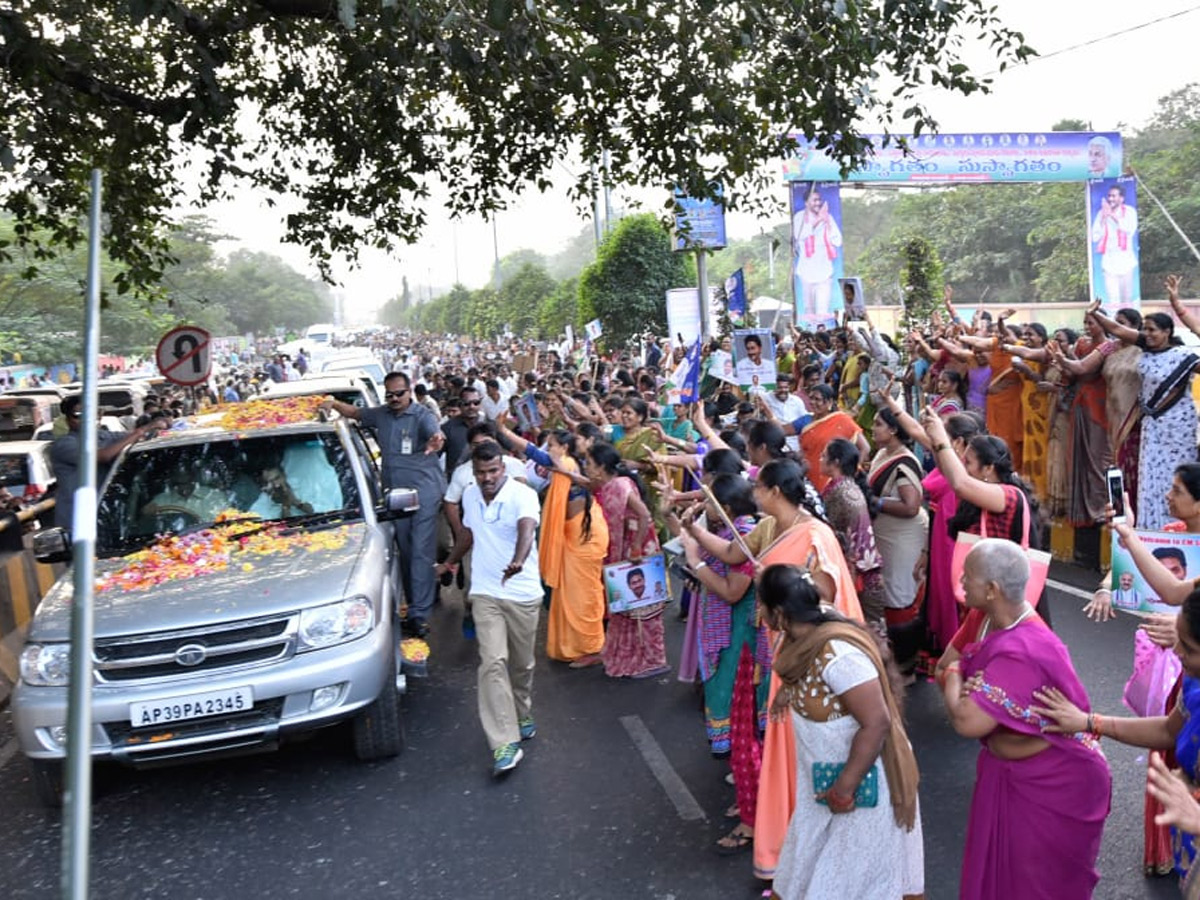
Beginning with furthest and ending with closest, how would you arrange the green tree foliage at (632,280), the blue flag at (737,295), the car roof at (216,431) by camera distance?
the green tree foliage at (632,280), the blue flag at (737,295), the car roof at (216,431)

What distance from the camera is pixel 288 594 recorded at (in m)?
4.96

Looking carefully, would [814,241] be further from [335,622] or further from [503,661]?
[335,622]

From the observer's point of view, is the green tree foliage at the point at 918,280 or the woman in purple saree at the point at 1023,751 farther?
the green tree foliage at the point at 918,280

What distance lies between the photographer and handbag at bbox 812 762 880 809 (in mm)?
3221

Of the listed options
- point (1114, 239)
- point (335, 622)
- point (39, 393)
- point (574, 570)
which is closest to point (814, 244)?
point (1114, 239)

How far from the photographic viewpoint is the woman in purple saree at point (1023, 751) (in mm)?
3104

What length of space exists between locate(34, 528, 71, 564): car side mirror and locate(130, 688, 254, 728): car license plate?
51.9 inches

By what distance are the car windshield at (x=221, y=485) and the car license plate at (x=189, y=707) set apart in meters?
1.27

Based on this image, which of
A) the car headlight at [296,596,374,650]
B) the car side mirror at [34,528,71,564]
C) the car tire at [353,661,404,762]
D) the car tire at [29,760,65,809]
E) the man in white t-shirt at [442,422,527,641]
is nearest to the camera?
the car headlight at [296,596,374,650]

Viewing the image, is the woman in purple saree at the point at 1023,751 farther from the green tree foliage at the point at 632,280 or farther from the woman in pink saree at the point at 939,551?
the green tree foliage at the point at 632,280

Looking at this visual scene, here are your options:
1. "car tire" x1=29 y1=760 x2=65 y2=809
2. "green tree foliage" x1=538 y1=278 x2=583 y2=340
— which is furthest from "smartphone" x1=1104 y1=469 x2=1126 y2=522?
"green tree foliage" x1=538 y1=278 x2=583 y2=340

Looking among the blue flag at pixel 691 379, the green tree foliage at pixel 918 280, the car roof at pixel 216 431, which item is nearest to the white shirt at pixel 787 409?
the blue flag at pixel 691 379

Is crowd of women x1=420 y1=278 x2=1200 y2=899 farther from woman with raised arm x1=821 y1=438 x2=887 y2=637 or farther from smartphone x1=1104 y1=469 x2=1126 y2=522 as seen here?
smartphone x1=1104 y1=469 x2=1126 y2=522

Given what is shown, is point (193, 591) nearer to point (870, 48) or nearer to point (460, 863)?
point (460, 863)
